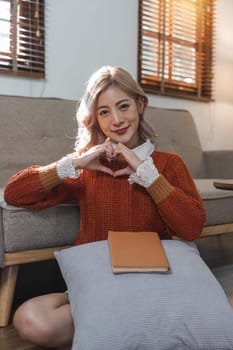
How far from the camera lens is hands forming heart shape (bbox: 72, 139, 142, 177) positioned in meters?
1.17

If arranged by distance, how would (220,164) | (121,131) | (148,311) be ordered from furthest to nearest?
1. (220,164)
2. (121,131)
3. (148,311)

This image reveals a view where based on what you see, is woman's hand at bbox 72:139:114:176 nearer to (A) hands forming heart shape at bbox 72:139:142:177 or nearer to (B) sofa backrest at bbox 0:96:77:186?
(A) hands forming heart shape at bbox 72:139:142:177

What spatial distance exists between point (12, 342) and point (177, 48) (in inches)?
92.6

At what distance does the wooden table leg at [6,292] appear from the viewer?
1.31 meters

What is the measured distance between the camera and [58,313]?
1.12 meters

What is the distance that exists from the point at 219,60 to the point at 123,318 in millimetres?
2707

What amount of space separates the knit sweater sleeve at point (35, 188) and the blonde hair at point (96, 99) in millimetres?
142

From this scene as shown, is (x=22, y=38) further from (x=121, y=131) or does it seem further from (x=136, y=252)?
(x=136, y=252)

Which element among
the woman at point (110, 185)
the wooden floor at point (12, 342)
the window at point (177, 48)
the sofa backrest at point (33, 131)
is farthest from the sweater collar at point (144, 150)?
the window at point (177, 48)

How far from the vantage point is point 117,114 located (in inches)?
48.4

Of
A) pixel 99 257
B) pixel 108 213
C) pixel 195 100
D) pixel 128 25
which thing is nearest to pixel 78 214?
pixel 108 213

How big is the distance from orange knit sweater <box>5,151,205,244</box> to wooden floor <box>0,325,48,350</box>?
31cm

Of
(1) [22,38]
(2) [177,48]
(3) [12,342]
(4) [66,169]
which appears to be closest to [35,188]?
(4) [66,169]

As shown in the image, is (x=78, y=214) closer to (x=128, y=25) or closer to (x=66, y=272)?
(x=66, y=272)
